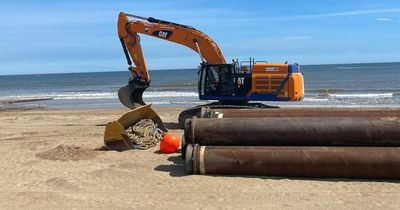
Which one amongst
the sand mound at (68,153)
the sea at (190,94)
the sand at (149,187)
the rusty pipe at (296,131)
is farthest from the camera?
the sea at (190,94)

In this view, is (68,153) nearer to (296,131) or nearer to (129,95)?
(296,131)

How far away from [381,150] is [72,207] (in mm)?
4969

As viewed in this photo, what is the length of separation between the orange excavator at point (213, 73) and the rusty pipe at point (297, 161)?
21.5 ft

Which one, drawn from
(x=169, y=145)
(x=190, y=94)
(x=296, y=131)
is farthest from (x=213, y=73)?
(x=190, y=94)

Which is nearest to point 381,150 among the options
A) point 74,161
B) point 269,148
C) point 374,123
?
point 374,123

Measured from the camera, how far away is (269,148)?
9461 mm

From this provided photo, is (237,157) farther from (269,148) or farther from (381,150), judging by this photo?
(381,150)

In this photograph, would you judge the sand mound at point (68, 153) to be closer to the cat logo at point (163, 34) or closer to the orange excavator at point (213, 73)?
the orange excavator at point (213, 73)

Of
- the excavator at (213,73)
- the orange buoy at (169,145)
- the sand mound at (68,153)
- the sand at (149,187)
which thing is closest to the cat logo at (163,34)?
the excavator at (213,73)

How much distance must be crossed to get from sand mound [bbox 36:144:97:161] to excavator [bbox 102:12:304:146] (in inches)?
131

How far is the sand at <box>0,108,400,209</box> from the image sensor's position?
315 inches

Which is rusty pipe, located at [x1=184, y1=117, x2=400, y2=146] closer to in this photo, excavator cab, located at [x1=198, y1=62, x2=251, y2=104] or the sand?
the sand

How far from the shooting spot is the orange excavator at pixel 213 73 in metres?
16.0

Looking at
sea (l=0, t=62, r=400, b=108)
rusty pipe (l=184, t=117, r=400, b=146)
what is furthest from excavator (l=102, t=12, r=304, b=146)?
sea (l=0, t=62, r=400, b=108)
